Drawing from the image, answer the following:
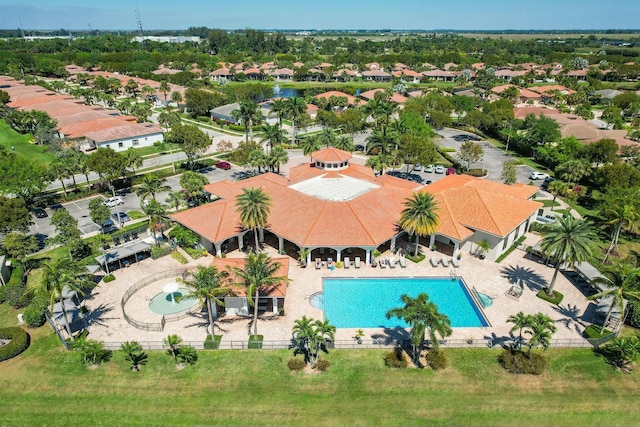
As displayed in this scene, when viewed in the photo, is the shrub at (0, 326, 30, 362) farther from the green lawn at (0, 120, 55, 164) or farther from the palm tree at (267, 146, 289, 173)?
the green lawn at (0, 120, 55, 164)

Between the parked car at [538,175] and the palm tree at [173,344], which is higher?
the palm tree at [173,344]

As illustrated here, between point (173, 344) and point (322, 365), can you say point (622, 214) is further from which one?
point (173, 344)

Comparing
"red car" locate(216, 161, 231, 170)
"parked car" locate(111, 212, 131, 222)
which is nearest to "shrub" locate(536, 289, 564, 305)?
"parked car" locate(111, 212, 131, 222)

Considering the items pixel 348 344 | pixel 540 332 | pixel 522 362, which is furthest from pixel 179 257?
pixel 540 332

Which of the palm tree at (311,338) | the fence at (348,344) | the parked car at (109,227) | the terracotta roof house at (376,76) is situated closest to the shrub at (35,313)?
the fence at (348,344)

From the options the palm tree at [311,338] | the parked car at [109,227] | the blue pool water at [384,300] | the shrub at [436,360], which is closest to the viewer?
the palm tree at [311,338]

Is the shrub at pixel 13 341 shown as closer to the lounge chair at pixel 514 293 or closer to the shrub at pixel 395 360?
the shrub at pixel 395 360

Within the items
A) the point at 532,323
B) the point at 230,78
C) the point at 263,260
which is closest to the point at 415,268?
the point at 532,323
